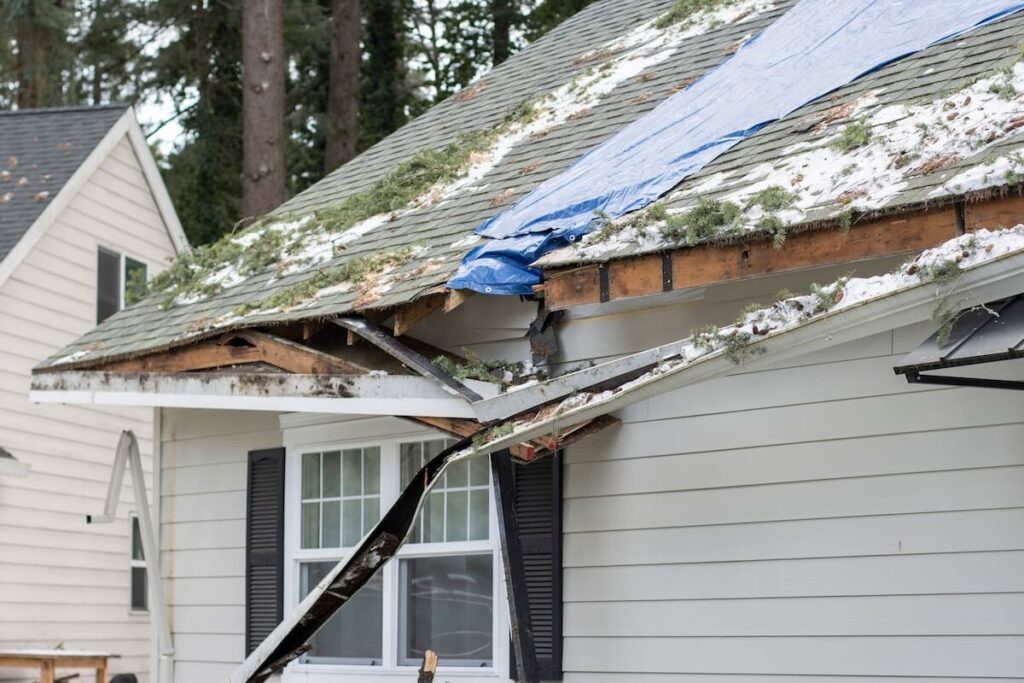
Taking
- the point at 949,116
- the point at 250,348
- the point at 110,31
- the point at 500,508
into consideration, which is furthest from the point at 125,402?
the point at 110,31

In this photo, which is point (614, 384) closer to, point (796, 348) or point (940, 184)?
point (796, 348)

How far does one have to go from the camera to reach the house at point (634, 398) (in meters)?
5.28

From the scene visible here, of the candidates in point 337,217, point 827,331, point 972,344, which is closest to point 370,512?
point 337,217

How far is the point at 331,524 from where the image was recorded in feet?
26.0

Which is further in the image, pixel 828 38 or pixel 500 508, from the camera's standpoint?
pixel 828 38

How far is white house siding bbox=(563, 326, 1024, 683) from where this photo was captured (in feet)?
17.7

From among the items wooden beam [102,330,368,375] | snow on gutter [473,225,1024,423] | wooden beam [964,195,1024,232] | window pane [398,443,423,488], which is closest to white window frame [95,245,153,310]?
wooden beam [102,330,368,375]

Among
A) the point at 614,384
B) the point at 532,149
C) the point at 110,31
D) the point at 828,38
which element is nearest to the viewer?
the point at 614,384

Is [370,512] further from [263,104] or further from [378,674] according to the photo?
[263,104]

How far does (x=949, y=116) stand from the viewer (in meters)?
5.58

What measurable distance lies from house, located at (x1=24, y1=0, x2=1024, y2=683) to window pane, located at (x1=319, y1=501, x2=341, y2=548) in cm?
3

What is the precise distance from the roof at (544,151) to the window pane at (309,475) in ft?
3.28

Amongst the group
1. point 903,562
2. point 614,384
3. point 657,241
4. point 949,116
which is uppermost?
point 949,116

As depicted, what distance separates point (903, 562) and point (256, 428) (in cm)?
425
